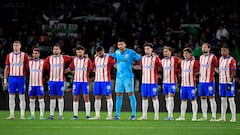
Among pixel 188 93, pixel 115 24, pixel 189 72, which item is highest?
pixel 115 24

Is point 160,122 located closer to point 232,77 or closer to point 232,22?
point 232,77

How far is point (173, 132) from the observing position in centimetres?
1572

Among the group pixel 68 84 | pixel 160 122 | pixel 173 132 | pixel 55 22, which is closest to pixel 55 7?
pixel 55 22

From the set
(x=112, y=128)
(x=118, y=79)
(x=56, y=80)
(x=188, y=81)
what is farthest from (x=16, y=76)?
(x=188, y=81)

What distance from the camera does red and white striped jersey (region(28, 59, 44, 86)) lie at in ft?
67.1

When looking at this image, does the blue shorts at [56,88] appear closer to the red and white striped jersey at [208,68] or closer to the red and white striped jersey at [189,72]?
the red and white striped jersey at [189,72]

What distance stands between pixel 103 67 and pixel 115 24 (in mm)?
9180

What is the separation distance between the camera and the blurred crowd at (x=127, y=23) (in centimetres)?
2761

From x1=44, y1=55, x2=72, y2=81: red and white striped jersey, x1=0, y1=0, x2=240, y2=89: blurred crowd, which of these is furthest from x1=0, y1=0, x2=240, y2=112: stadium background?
x1=44, y1=55, x2=72, y2=81: red and white striped jersey

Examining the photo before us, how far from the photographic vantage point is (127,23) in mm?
29250

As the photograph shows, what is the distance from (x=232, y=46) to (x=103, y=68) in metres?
9.07

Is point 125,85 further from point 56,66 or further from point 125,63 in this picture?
point 56,66

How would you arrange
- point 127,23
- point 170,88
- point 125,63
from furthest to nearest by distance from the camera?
point 127,23
point 170,88
point 125,63

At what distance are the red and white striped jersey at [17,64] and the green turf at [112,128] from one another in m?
1.66
